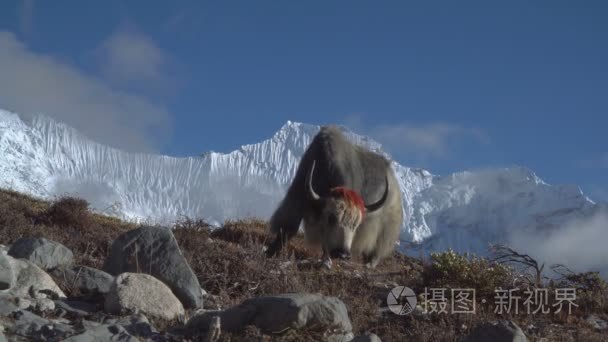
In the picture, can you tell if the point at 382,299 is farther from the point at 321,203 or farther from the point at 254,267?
the point at 321,203

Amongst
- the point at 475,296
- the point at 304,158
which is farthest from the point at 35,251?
the point at 304,158

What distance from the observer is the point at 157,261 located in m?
5.89

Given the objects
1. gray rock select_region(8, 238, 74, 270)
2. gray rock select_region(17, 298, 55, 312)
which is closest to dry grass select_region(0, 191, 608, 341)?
gray rock select_region(8, 238, 74, 270)

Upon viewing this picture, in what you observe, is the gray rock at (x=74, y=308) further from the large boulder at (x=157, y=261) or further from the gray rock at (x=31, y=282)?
the large boulder at (x=157, y=261)

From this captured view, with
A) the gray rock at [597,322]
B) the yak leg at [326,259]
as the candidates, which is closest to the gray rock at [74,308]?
the yak leg at [326,259]

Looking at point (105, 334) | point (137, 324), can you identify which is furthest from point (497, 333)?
point (105, 334)

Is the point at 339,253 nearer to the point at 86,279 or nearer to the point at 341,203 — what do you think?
the point at 341,203

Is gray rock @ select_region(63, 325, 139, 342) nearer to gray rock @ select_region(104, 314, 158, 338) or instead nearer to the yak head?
gray rock @ select_region(104, 314, 158, 338)

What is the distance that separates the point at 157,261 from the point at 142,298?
2.62 ft

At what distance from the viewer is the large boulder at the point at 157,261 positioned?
18.8 ft

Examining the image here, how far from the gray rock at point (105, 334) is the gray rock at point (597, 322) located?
4380 mm

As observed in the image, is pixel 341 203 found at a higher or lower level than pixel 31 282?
higher

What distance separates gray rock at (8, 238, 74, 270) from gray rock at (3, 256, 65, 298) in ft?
1.78

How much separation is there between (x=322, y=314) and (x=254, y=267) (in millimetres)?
2110
